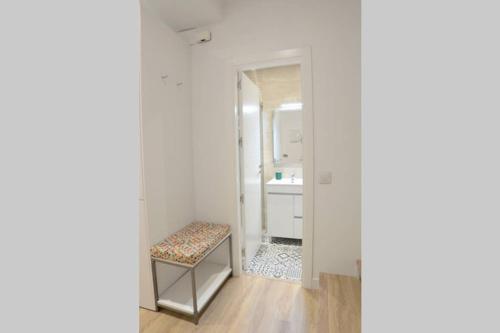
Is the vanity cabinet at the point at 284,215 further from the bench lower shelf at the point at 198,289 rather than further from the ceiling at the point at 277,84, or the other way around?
the ceiling at the point at 277,84

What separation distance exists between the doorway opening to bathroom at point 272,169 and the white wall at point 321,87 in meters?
0.18

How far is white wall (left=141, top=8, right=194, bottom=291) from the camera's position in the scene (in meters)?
1.57

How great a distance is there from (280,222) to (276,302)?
1121mm

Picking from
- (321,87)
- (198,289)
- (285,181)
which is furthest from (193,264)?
(285,181)

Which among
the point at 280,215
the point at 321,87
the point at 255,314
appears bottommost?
the point at 255,314

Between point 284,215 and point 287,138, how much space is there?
45.0 inches

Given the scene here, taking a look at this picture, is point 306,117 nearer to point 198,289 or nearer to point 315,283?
point 315,283

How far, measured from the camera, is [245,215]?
2203mm

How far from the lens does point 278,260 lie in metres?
2.40

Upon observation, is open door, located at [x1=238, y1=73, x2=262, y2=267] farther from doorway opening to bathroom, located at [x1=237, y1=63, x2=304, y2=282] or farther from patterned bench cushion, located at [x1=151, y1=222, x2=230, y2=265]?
patterned bench cushion, located at [x1=151, y1=222, x2=230, y2=265]

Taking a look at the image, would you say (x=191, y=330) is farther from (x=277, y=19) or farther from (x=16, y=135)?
(x=277, y=19)

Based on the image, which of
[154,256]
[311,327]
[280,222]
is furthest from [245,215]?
[311,327]

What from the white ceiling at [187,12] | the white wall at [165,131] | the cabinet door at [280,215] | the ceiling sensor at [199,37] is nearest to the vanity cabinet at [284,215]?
the cabinet door at [280,215]

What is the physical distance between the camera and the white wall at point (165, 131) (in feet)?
5.16
